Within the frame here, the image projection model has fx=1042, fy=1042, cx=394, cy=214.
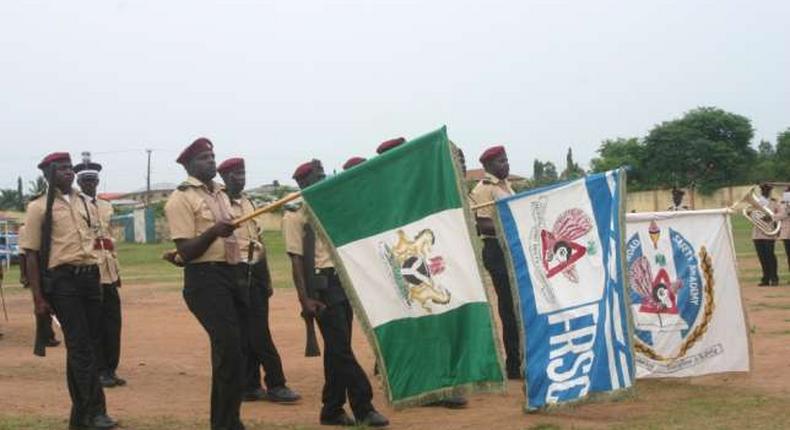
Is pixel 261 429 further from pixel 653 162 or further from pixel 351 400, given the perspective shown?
pixel 653 162

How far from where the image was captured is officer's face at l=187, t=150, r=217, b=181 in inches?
278

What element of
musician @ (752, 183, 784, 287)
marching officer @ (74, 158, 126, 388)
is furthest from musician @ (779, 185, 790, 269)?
marching officer @ (74, 158, 126, 388)

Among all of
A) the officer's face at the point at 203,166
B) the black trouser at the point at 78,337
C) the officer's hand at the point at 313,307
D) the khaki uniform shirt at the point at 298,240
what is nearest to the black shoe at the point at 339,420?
the officer's hand at the point at 313,307

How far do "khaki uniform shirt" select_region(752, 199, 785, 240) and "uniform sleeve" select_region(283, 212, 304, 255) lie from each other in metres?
12.9

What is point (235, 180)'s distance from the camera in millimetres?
8875

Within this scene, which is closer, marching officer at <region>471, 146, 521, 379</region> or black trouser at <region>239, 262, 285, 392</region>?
black trouser at <region>239, 262, 285, 392</region>

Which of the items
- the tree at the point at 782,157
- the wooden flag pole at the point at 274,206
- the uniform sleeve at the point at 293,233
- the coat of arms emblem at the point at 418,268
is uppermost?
the tree at the point at 782,157

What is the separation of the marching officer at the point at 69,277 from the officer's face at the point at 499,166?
3585mm

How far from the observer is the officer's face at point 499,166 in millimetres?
9484

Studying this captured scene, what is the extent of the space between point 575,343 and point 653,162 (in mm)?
68439

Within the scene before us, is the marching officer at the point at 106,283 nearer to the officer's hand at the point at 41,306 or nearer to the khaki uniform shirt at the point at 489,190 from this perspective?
the officer's hand at the point at 41,306

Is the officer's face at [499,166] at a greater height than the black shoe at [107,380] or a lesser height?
greater

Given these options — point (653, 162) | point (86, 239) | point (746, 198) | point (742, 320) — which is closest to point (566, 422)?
point (742, 320)

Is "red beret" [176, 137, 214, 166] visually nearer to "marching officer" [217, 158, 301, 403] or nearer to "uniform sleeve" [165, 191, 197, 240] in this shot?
"uniform sleeve" [165, 191, 197, 240]
